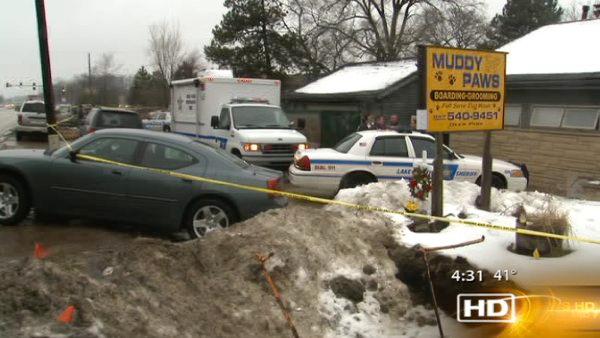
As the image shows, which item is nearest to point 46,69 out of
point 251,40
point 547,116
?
point 547,116

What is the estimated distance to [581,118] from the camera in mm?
14727

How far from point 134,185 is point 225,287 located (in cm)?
316

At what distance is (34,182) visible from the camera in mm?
7711

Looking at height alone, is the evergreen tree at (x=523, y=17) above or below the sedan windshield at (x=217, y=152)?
above

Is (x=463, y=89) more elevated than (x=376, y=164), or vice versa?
(x=463, y=89)

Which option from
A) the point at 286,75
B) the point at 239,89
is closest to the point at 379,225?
the point at 239,89

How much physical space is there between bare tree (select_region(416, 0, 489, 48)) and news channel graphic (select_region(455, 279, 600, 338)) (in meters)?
40.5

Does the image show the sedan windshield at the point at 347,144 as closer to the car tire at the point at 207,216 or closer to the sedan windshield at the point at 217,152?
the sedan windshield at the point at 217,152

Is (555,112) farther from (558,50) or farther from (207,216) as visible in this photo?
(207,216)

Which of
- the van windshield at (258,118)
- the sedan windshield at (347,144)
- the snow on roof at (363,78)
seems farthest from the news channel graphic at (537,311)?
the snow on roof at (363,78)

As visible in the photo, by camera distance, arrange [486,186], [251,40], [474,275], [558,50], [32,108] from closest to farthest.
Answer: [474,275], [486,186], [558,50], [32,108], [251,40]

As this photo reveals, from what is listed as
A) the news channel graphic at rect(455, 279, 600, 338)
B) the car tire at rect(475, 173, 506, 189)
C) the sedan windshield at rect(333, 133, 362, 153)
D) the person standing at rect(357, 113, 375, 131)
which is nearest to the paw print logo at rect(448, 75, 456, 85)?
the news channel graphic at rect(455, 279, 600, 338)

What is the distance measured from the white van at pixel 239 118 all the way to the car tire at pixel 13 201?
21.8 feet

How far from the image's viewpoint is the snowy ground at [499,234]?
5.14 m
